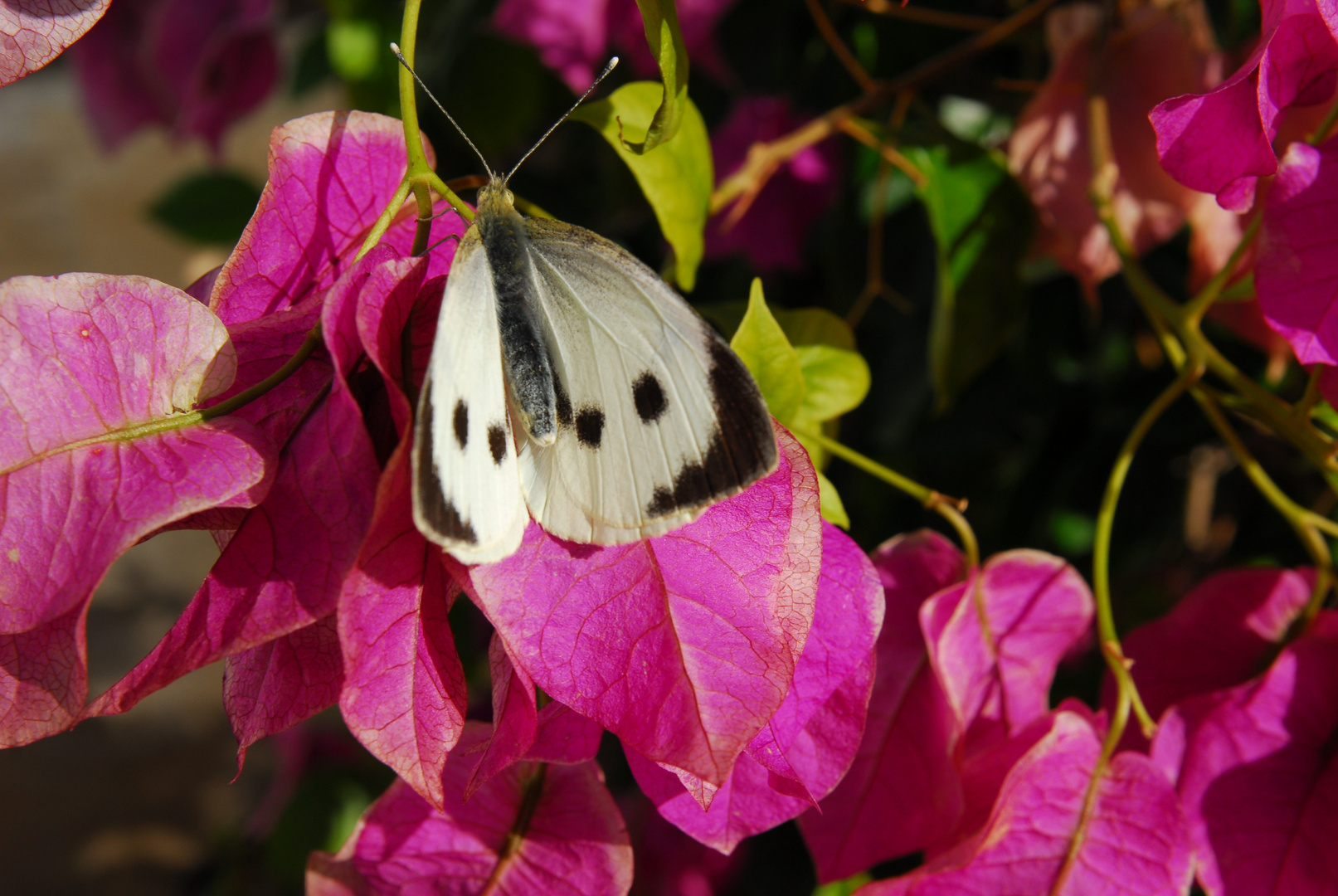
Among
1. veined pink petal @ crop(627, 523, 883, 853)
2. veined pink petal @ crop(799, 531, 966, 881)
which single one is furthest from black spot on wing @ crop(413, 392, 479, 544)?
veined pink petal @ crop(799, 531, 966, 881)

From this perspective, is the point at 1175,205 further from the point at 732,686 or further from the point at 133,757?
the point at 133,757

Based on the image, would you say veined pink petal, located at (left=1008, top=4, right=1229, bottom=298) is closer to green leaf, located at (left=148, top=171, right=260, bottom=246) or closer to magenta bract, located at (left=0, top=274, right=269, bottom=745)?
magenta bract, located at (left=0, top=274, right=269, bottom=745)

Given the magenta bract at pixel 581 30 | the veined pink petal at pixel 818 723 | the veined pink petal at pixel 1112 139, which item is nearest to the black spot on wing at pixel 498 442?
the veined pink petal at pixel 818 723

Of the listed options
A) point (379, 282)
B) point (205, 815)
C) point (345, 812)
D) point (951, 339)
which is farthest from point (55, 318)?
point (205, 815)

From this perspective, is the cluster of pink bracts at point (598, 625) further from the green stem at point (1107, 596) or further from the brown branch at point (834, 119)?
the brown branch at point (834, 119)

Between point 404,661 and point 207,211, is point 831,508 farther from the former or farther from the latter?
point 207,211

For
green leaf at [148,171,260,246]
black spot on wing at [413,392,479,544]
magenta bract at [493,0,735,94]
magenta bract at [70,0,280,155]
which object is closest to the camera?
black spot on wing at [413,392,479,544]
